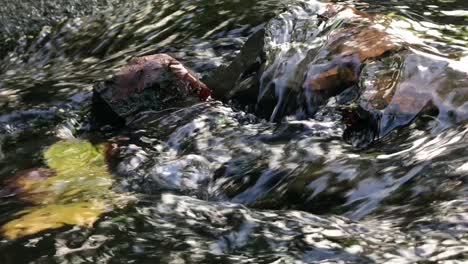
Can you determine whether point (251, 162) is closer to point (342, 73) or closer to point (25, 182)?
point (342, 73)

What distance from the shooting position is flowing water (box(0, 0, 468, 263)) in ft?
9.35

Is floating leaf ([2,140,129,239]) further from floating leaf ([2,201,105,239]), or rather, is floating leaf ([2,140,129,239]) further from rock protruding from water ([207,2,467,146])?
rock protruding from water ([207,2,467,146])

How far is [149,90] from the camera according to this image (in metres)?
5.56

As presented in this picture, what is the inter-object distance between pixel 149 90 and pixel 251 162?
1.66 meters

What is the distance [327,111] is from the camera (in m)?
4.65

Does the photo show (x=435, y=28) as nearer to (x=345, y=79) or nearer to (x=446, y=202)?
(x=345, y=79)

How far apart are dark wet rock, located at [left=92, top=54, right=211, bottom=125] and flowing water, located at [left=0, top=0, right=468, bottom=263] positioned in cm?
16

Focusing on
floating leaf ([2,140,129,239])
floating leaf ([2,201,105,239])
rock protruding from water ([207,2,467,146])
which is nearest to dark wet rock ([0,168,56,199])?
floating leaf ([2,140,129,239])

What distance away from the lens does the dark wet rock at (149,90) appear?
5.54m

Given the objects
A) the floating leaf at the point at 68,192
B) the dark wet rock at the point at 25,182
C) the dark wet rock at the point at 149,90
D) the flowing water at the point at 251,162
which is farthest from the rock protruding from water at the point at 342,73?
the dark wet rock at the point at 25,182

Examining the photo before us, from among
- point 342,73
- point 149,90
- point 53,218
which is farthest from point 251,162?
point 149,90

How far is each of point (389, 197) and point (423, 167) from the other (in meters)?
0.26

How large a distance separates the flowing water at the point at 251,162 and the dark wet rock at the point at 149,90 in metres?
0.16

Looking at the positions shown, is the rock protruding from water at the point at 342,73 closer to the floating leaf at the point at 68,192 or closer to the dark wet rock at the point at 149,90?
the dark wet rock at the point at 149,90
